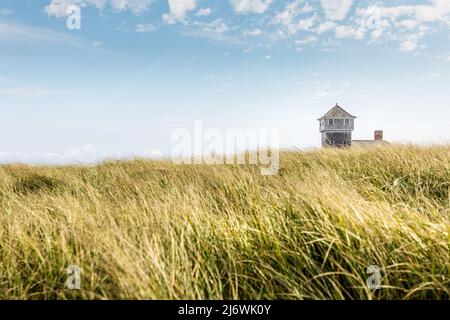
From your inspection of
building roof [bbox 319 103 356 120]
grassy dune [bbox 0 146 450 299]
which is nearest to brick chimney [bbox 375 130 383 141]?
building roof [bbox 319 103 356 120]

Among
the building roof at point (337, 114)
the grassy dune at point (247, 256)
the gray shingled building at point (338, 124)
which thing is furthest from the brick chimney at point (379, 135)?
the grassy dune at point (247, 256)

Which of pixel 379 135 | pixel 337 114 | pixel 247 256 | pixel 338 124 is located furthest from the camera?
pixel 379 135

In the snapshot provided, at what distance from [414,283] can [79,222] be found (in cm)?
296

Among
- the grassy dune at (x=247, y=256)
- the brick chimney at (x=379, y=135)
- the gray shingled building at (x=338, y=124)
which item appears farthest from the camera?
the brick chimney at (x=379, y=135)

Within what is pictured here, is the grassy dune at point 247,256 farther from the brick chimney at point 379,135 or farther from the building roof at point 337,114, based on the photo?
the brick chimney at point 379,135

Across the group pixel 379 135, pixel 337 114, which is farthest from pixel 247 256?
pixel 379 135

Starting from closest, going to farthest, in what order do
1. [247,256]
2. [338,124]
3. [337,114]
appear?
[247,256], [337,114], [338,124]

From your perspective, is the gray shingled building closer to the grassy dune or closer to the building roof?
the building roof

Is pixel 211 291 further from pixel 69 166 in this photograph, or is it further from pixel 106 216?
pixel 69 166

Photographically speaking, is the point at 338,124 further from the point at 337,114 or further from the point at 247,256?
the point at 247,256

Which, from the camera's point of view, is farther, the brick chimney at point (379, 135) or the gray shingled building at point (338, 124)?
the brick chimney at point (379, 135)

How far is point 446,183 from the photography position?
213 inches

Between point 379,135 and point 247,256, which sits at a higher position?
point 379,135

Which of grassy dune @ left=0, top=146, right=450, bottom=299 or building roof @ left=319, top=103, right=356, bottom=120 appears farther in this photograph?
building roof @ left=319, top=103, right=356, bottom=120
